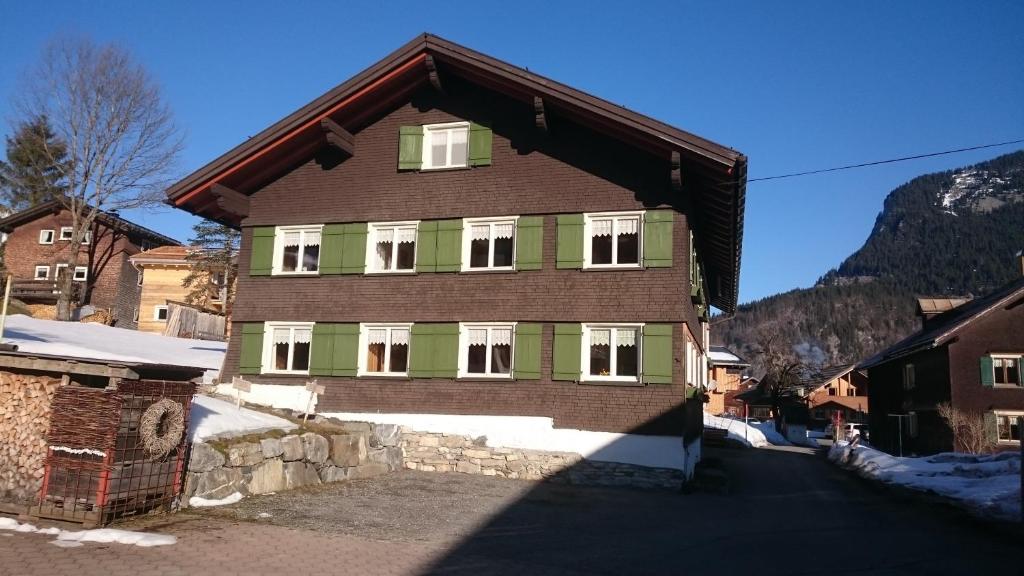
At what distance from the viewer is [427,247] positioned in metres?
20.1

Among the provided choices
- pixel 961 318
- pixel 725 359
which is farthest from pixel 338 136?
pixel 725 359

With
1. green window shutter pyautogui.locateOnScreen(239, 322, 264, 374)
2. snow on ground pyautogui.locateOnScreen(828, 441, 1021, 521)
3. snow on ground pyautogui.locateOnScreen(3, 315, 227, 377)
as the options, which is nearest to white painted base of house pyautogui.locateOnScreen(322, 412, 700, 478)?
green window shutter pyautogui.locateOnScreen(239, 322, 264, 374)

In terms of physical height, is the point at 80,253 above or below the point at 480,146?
above

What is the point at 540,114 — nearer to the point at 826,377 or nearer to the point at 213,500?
the point at 213,500

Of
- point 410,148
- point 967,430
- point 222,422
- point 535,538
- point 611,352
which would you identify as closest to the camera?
point 535,538

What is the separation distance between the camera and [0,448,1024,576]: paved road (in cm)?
873

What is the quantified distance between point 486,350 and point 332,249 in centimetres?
499

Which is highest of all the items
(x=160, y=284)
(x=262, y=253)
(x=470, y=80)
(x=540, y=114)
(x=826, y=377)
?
(x=470, y=80)

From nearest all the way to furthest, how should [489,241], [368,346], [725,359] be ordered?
[489,241]
[368,346]
[725,359]

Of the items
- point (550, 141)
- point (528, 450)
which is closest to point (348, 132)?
point (550, 141)

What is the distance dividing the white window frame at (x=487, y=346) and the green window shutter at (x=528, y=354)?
0.54 feet

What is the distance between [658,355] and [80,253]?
42.2 meters

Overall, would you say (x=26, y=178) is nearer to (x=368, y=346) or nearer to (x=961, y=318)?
(x=368, y=346)

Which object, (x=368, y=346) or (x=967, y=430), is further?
(x=967, y=430)
